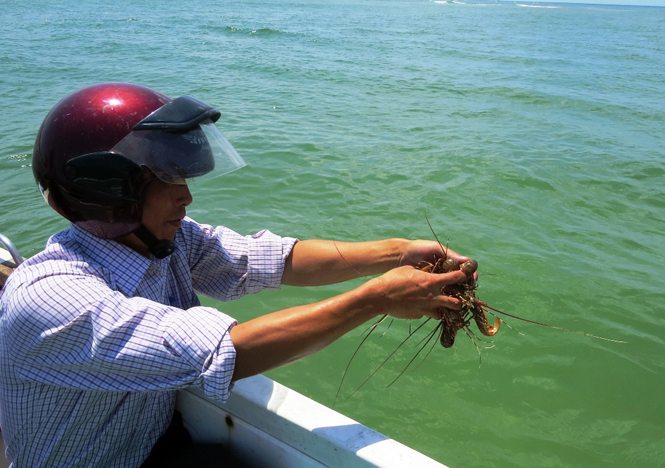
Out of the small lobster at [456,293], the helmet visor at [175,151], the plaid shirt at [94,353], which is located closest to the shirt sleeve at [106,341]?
the plaid shirt at [94,353]

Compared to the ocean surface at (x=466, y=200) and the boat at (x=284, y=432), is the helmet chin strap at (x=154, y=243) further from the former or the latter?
the ocean surface at (x=466, y=200)

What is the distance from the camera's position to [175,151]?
1930 millimetres

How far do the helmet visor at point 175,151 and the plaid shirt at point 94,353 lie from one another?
30cm

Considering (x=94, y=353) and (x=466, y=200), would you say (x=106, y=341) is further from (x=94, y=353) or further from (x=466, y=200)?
(x=466, y=200)

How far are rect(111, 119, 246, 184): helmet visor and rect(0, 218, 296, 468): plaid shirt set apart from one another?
0.30m

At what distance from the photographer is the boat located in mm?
2078

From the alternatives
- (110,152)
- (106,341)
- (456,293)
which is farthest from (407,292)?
(110,152)

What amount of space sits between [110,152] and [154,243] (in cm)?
35

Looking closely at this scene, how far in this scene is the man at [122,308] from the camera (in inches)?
65.4

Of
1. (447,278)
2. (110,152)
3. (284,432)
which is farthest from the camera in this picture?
(284,432)

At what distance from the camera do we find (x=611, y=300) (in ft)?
16.9

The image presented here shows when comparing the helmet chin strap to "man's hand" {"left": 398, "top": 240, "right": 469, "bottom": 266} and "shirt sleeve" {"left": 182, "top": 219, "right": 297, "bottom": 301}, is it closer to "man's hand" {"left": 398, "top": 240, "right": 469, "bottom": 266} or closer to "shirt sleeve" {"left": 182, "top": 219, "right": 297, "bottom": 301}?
"shirt sleeve" {"left": 182, "top": 219, "right": 297, "bottom": 301}

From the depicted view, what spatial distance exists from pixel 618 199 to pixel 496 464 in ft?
15.8

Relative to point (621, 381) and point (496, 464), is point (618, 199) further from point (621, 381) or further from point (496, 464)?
point (496, 464)
